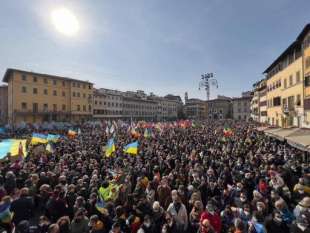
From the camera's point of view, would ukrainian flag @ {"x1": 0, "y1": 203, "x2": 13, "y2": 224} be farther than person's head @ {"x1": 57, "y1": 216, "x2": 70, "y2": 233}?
Yes

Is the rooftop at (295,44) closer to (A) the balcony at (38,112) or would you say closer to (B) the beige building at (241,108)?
(A) the balcony at (38,112)

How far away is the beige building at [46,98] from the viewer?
49031 mm

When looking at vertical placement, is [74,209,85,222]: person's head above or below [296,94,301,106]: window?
below

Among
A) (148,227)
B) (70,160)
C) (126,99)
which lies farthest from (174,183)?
(126,99)

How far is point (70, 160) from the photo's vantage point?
12.2 meters

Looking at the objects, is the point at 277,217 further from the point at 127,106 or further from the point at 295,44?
the point at 127,106

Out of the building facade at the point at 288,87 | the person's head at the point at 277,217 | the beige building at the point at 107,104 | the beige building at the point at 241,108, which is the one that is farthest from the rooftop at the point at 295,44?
the beige building at the point at 241,108

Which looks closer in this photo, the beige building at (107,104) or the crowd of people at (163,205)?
the crowd of people at (163,205)

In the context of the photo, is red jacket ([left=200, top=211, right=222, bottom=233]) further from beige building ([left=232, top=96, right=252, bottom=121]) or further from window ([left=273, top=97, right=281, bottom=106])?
beige building ([left=232, top=96, right=252, bottom=121])

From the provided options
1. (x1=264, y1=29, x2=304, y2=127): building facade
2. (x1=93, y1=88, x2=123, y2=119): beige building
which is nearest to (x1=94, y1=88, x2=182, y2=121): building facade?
(x1=93, y1=88, x2=123, y2=119): beige building

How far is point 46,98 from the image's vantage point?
54938mm

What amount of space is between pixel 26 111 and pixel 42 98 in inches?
220

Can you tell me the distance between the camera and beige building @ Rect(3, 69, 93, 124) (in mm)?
49031

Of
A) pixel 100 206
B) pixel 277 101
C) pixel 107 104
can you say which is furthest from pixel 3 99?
pixel 100 206
